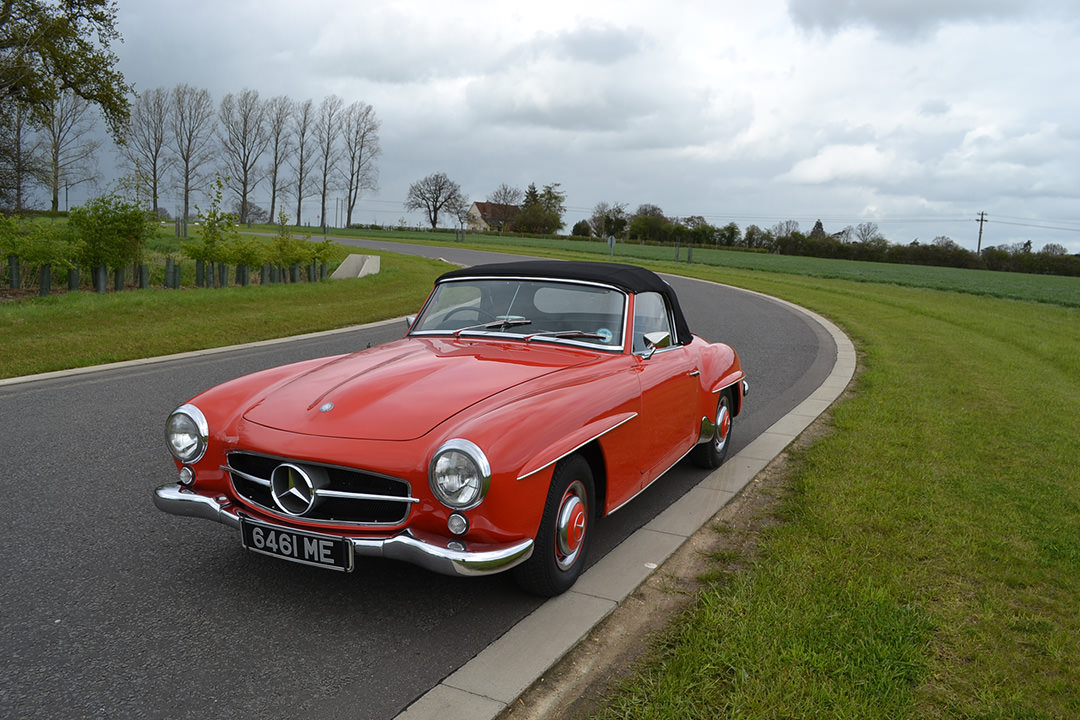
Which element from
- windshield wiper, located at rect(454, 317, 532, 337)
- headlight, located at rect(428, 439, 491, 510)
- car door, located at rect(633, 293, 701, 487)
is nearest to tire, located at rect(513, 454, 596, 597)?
headlight, located at rect(428, 439, 491, 510)

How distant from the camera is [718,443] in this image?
5.72 meters

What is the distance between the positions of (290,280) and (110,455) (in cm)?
1503

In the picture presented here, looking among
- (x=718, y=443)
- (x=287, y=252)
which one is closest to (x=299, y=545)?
(x=718, y=443)

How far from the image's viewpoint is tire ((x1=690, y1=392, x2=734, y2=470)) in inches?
219

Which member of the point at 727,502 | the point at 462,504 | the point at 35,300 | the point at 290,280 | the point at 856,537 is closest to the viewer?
the point at 462,504

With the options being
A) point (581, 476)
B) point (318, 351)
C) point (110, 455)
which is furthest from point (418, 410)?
point (318, 351)

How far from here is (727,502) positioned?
194 inches

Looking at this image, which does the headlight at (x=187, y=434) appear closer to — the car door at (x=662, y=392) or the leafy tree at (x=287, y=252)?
the car door at (x=662, y=392)

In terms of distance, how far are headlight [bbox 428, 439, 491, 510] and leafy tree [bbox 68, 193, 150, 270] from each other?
14060 millimetres

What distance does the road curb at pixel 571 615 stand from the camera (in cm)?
269

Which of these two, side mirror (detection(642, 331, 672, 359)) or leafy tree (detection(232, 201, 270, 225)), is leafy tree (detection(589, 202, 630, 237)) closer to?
leafy tree (detection(232, 201, 270, 225))

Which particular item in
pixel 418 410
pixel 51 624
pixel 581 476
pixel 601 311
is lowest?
pixel 51 624

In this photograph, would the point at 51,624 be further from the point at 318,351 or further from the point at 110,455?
the point at 318,351

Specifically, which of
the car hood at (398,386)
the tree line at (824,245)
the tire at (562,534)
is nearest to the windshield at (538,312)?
the car hood at (398,386)
